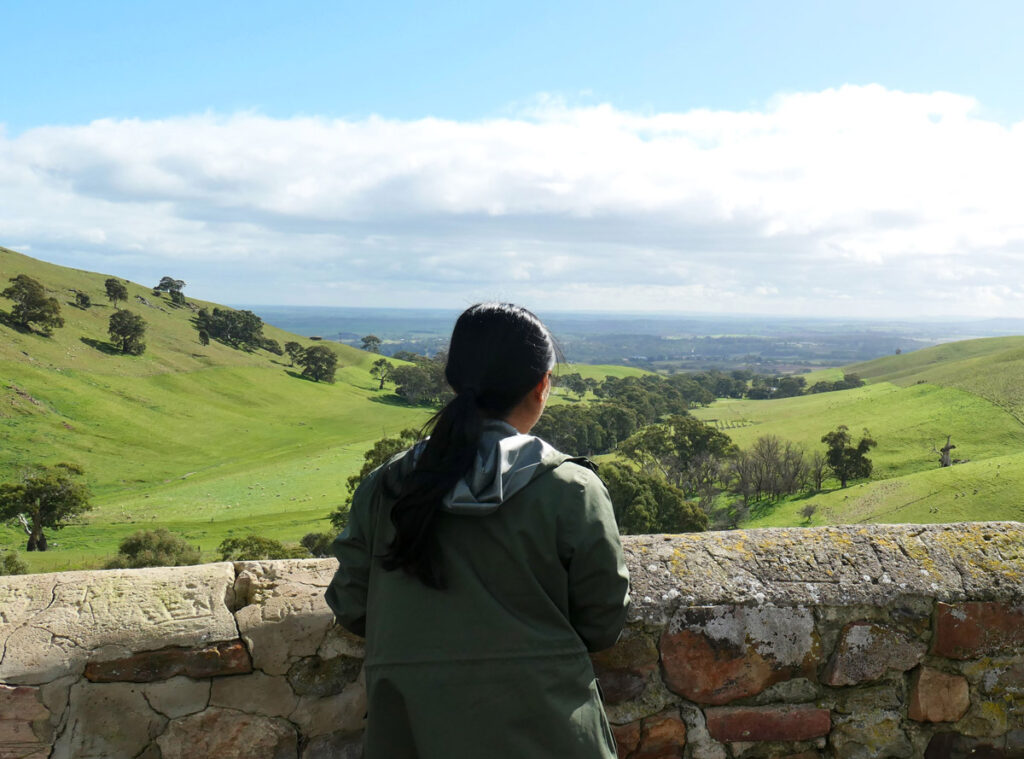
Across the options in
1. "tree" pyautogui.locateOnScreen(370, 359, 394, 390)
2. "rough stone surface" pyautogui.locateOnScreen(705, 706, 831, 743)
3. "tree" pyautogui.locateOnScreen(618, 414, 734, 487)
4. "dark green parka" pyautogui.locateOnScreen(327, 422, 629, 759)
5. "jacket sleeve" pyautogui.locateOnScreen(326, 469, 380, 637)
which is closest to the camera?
"dark green parka" pyautogui.locateOnScreen(327, 422, 629, 759)

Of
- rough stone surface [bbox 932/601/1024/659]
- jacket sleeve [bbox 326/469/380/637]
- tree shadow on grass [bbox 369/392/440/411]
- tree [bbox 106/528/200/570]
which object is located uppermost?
jacket sleeve [bbox 326/469/380/637]

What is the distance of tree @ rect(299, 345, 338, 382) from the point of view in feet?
293

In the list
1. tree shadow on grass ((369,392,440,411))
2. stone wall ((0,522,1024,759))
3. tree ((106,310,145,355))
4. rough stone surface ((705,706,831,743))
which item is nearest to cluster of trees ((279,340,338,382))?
tree shadow on grass ((369,392,440,411))

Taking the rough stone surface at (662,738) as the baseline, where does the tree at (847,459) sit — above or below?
below

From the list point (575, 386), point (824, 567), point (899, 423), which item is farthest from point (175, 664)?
point (575, 386)

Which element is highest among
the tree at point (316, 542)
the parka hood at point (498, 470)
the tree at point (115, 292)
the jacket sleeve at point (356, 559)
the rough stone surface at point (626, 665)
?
the tree at point (115, 292)

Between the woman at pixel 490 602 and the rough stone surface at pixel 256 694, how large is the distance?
87 centimetres

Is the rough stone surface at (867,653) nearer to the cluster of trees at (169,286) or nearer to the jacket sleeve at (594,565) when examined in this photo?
the jacket sleeve at (594,565)

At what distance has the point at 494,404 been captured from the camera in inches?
68.6

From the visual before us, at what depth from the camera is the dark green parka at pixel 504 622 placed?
1531 millimetres

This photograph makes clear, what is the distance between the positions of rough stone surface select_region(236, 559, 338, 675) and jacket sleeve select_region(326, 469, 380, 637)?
469 mm

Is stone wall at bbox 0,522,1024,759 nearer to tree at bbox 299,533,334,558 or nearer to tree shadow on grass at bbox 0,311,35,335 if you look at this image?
tree at bbox 299,533,334,558

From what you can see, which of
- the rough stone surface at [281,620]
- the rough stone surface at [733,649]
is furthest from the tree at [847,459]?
the rough stone surface at [281,620]

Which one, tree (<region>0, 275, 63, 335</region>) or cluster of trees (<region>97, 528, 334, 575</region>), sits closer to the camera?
cluster of trees (<region>97, 528, 334, 575</region>)
